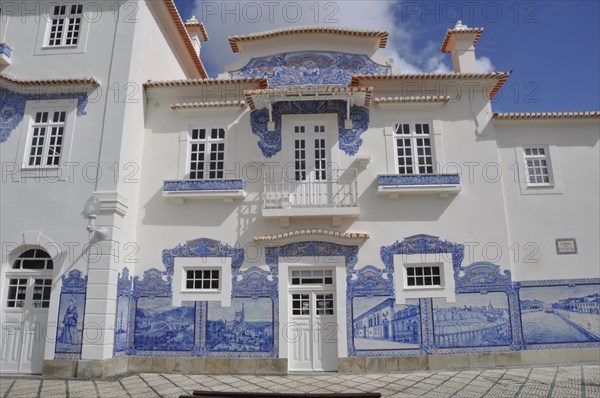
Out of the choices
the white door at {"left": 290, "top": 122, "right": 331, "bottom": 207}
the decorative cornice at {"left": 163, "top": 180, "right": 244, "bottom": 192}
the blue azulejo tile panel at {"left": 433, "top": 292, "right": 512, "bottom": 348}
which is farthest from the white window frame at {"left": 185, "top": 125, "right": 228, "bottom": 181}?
the blue azulejo tile panel at {"left": 433, "top": 292, "right": 512, "bottom": 348}

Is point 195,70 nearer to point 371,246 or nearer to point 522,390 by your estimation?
point 371,246

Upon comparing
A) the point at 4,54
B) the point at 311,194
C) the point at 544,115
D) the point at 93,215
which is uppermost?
the point at 4,54

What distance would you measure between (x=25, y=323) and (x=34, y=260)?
4.49ft

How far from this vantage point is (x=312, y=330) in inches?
396

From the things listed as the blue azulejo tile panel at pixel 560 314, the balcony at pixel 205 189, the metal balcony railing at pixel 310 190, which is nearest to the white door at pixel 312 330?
the metal balcony railing at pixel 310 190

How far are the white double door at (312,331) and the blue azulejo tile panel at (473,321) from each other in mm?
2334

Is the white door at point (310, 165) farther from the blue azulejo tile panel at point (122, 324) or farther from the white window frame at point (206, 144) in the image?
the blue azulejo tile panel at point (122, 324)

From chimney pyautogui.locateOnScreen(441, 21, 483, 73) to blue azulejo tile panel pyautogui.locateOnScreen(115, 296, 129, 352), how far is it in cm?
1015

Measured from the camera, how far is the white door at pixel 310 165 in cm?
1055

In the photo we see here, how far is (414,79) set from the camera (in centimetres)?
1112

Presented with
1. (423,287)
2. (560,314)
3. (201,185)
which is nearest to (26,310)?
(201,185)

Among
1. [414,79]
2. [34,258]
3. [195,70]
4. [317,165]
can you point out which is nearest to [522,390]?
[317,165]

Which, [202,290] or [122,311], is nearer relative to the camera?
[122,311]

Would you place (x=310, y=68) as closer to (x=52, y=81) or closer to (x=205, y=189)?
(x=205, y=189)
